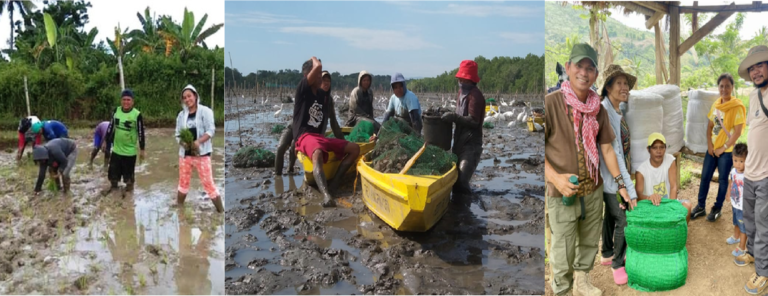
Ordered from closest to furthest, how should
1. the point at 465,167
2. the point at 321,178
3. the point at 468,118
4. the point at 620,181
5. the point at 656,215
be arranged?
the point at 620,181
the point at 656,215
the point at 321,178
the point at 468,118
the point at 465,167

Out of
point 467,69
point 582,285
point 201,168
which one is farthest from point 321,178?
point 582,285

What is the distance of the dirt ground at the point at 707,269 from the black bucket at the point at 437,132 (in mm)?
1260

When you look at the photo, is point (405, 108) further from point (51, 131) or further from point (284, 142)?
point (51, 131)

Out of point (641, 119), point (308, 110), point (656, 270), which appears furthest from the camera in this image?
point (308, 110)

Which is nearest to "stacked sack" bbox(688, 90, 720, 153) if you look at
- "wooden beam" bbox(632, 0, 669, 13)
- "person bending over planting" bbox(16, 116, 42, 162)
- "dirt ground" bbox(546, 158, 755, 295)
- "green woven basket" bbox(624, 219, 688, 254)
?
"dirt ground" bbox(546, 158, 755, 295)

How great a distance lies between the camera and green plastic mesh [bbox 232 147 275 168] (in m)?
6.07

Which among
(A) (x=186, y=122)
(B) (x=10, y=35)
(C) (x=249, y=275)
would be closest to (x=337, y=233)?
(C) (x=249, y=275)

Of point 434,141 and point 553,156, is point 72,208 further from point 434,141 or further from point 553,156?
point 553,156

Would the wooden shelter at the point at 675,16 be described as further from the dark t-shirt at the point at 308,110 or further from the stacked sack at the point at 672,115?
the dark t-shirt at the point at 308,110

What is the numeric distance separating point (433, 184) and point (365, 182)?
69cm

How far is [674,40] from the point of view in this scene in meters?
4.18

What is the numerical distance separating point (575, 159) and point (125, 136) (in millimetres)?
4116

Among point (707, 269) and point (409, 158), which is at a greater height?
point (409, 158)

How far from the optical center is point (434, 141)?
12.7 feet
